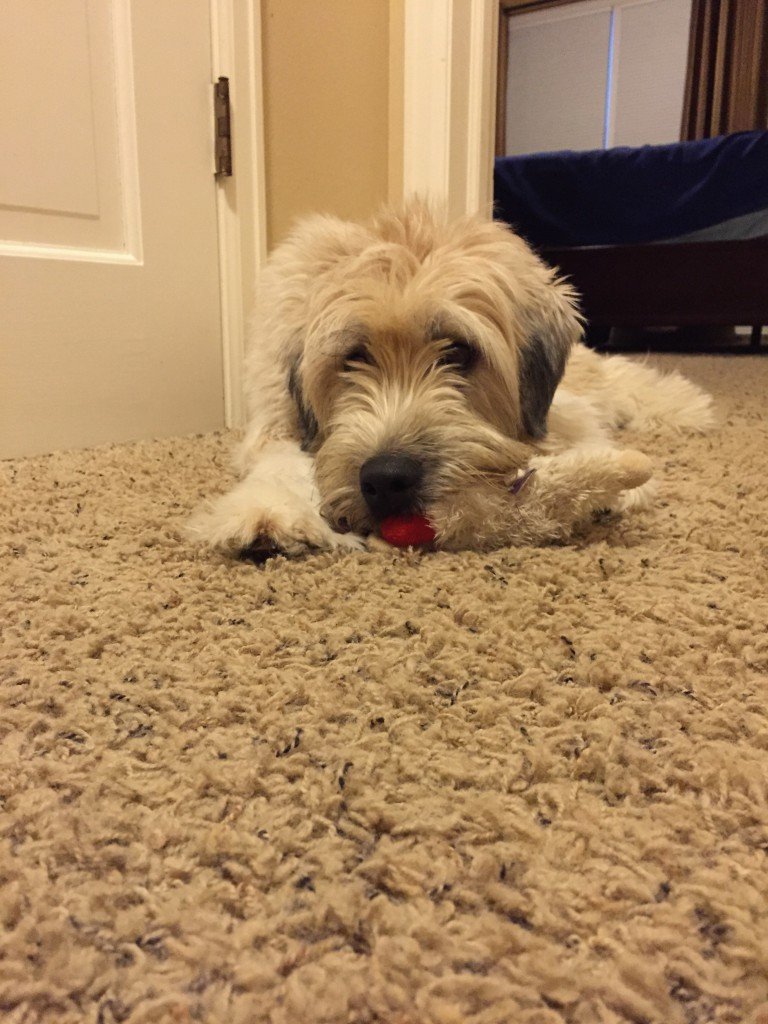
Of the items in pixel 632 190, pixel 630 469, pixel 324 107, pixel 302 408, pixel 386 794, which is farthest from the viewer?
pixel 632 190

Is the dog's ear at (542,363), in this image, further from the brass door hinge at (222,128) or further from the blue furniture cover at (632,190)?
the blue furniture cover at (632,190)

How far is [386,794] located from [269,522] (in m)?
0.65

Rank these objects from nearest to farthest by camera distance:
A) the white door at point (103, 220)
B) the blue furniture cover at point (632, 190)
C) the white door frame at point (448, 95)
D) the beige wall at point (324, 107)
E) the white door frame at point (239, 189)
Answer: the white door at point (103, 220)
the white door frame at point (239, 189)
the beige wall at point (324, 107)
the white door frame at point (448, 95)
the blue furniture cover at point (632, 190)

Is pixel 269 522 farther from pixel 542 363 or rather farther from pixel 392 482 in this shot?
pixel 542 363

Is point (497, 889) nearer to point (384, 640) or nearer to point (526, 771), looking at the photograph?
point (526, 771)

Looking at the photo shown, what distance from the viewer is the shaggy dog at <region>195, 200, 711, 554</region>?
120 centimetres

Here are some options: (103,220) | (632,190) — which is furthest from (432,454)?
(632,190)

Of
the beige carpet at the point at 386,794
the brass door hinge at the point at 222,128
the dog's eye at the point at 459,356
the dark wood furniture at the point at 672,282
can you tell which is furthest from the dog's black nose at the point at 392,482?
the dark wood furniture at the point at 672,282

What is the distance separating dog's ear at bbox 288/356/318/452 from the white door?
2.18 feet

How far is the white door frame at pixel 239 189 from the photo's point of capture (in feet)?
6.64

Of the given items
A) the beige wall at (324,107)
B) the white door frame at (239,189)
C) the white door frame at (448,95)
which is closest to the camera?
the white door frame at (239,189)

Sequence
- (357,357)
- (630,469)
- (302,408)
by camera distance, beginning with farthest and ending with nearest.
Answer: (302,408), (357,357), (630,469)

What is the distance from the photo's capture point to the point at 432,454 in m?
1.23

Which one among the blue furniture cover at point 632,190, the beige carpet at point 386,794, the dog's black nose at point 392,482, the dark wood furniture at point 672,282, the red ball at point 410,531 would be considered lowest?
the beige carpet at point 386,794
